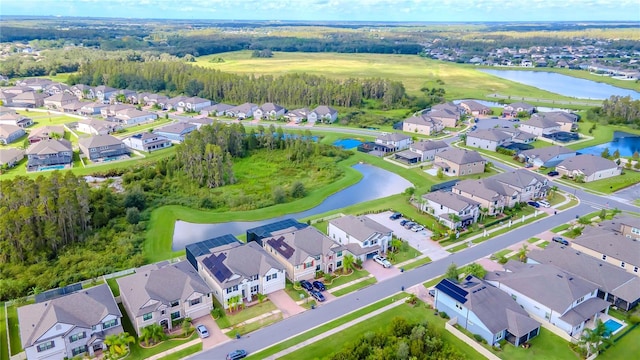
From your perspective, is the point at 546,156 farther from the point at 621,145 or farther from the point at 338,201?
the point at 338,201

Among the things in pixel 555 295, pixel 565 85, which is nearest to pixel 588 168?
pixel 555 295

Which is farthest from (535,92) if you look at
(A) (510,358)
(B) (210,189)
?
(A) (510,358)

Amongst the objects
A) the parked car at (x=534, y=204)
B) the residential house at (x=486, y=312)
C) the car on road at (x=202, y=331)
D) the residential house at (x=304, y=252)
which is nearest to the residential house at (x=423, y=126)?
the parked car at (x=534, y=204)

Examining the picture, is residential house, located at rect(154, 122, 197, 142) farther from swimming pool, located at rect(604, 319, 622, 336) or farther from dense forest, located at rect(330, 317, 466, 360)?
swimming pool, located at rect(604, 319, 622, 336)

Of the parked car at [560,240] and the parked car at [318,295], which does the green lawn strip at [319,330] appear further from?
the parked car at [560,240]

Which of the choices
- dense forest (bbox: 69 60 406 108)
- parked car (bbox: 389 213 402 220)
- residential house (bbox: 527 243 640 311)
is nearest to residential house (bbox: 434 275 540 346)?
residential house (bbox: 527 243 640 311)

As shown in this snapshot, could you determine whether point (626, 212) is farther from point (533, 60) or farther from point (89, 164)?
point (533, 60)
